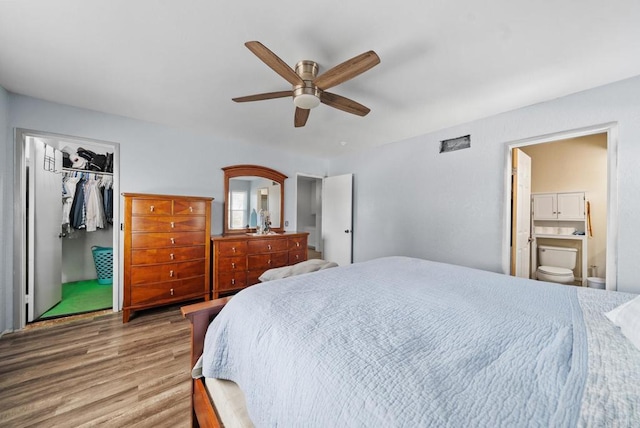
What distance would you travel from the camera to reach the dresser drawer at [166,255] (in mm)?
2651

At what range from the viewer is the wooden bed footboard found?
1.14 m

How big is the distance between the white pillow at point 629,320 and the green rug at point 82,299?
14.3ft

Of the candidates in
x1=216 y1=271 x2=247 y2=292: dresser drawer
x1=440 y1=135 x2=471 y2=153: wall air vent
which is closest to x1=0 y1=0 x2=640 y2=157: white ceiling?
x1=440 y1=135 x2=471 y2=153: wall air vent

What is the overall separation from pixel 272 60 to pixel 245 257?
2.53m

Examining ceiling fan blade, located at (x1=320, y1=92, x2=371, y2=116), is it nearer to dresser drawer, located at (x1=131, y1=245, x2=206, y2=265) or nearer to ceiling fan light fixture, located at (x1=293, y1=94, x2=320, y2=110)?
ceiling fan light fixture, located at (x1=293, y1=94, x2=320, y2=110)

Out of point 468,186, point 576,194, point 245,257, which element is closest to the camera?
point 468,186

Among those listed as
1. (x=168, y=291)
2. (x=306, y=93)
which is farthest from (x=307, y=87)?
(x=168, y=291)

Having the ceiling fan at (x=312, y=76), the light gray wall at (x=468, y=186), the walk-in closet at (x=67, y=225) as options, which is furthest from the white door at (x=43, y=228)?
the light gray wall at (x=468, y=186)

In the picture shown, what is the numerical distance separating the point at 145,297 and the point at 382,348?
292 centimetres

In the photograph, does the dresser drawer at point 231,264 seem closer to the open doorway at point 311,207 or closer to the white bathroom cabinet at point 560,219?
the open doorway at point 311,207

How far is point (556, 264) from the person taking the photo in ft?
12.4

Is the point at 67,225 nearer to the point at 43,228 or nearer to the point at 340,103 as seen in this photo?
the point at 43,228

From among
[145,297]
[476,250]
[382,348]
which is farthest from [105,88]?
[476,250]

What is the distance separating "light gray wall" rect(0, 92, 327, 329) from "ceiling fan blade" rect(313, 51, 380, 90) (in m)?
2.45
